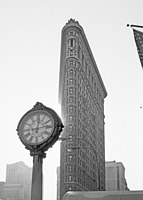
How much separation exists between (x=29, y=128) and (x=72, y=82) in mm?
99158

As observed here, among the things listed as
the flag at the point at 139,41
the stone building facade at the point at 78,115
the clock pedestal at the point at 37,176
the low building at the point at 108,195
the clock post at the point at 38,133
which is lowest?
the low building at the point at 108,195

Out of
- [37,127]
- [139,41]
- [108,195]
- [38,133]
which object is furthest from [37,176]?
[139,41]

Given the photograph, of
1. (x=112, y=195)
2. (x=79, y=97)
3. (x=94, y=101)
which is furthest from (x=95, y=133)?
(x=112, y=195)

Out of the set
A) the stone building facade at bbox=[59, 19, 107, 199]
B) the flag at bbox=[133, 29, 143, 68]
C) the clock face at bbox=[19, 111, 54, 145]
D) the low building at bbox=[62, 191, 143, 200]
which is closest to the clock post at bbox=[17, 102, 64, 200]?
the clock face at bbox=[19, 111, 54, 145]

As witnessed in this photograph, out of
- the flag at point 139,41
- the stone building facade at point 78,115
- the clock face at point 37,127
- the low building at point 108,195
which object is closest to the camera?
the clock face at point 37,127

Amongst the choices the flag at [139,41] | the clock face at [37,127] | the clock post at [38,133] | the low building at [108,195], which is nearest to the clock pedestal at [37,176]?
the clock post at [38,133]

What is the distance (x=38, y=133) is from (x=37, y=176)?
0.99 m

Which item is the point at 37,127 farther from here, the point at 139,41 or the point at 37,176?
the point at 139,41

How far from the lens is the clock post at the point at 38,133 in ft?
27.7

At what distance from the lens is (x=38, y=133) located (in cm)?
859

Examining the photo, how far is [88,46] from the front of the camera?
124625 millimetres

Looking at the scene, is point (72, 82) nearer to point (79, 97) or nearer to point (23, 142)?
point (79, 97)

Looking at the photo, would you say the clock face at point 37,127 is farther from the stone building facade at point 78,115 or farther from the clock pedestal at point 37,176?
the stone building facade at point 78,115

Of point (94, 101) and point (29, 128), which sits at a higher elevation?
point (94, 101)
